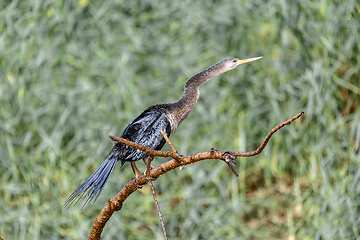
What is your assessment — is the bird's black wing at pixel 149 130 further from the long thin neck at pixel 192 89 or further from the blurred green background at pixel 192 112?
the blurred green background at pixel 192 112

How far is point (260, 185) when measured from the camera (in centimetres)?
385

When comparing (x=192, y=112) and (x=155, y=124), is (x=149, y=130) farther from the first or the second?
(x=192, y=112)

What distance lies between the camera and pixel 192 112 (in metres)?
3.74

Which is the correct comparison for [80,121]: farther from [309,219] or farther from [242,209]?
[309,219]

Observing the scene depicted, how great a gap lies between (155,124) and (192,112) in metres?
2.00

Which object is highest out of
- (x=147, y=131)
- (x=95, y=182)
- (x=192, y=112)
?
(x=192, y=112)

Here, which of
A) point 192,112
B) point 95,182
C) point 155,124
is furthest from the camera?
point 192,112

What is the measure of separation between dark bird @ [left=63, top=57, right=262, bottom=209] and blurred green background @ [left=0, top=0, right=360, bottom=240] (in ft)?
5.54

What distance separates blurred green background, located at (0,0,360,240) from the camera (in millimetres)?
3578

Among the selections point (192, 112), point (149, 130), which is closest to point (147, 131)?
point (149, 130)

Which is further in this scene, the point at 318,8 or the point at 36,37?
the point at 36,37

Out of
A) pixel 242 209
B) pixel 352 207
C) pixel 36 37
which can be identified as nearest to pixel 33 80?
pixel 36 37

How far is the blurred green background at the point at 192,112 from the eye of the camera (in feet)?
11.7

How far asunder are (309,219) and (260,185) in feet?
1.53
